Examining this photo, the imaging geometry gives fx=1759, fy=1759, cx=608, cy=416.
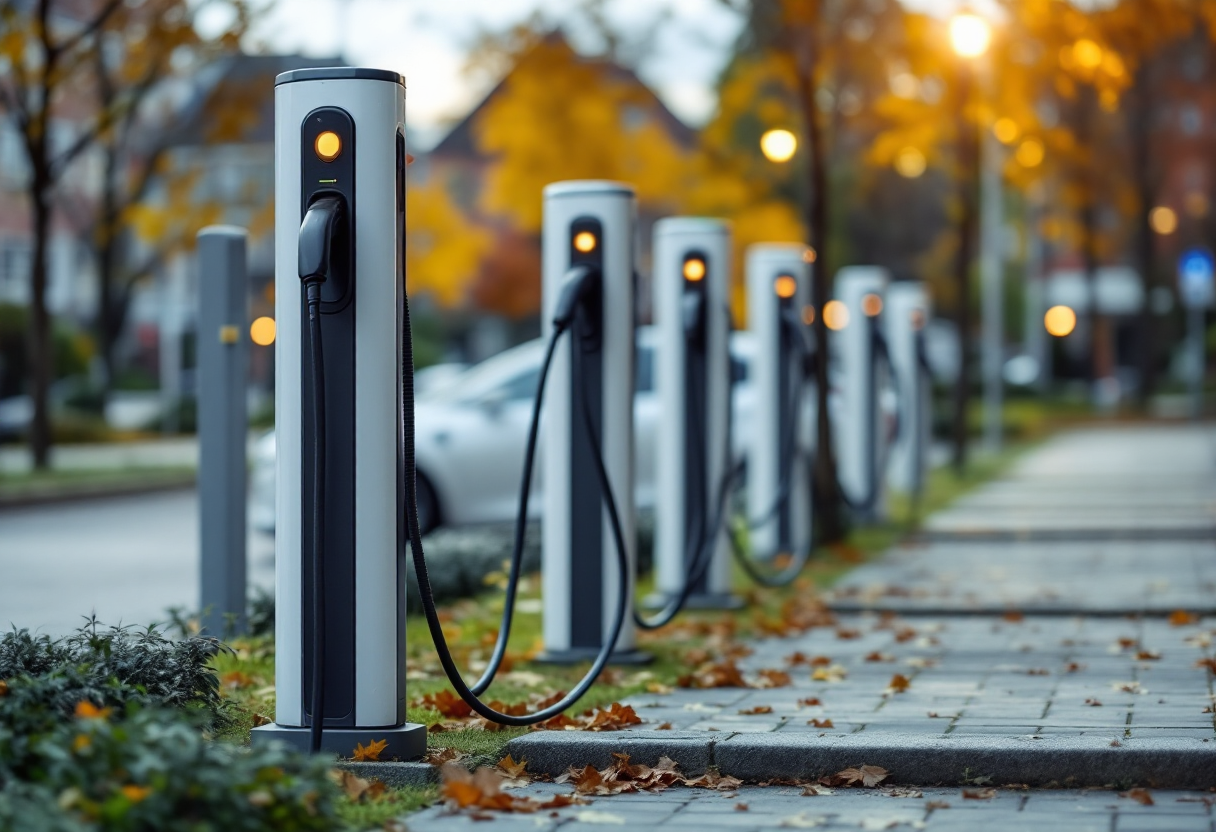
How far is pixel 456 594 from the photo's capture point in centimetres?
984

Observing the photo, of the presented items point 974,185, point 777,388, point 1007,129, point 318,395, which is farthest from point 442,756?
point 974,185

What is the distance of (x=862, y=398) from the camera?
15.4m

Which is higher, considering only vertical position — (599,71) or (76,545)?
(599,71)

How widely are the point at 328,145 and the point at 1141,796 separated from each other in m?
3.03

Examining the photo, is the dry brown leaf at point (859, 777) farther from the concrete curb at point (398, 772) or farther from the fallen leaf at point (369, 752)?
the fallen leaf at point (369, 752)

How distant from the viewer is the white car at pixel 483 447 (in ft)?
42.6

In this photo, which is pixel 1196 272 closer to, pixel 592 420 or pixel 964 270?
pixel 964 270

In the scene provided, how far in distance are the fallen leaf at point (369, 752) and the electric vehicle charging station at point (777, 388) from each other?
20.4 feet

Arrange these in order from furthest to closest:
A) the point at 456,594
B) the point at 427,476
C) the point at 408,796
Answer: the point at 427,476 < the point at 456,594 < the point at 408,796

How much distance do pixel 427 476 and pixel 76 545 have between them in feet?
9.97

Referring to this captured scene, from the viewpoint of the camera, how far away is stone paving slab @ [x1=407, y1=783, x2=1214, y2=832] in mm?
4598

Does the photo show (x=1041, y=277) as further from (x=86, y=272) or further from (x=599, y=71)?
(x=599, y=71)

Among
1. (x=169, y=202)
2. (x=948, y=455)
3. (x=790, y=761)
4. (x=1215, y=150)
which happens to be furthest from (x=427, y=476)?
(x=1215, y=150)

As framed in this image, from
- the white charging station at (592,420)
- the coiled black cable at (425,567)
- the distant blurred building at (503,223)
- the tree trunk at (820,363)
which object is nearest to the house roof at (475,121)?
the distant blurred building at (503,223)
